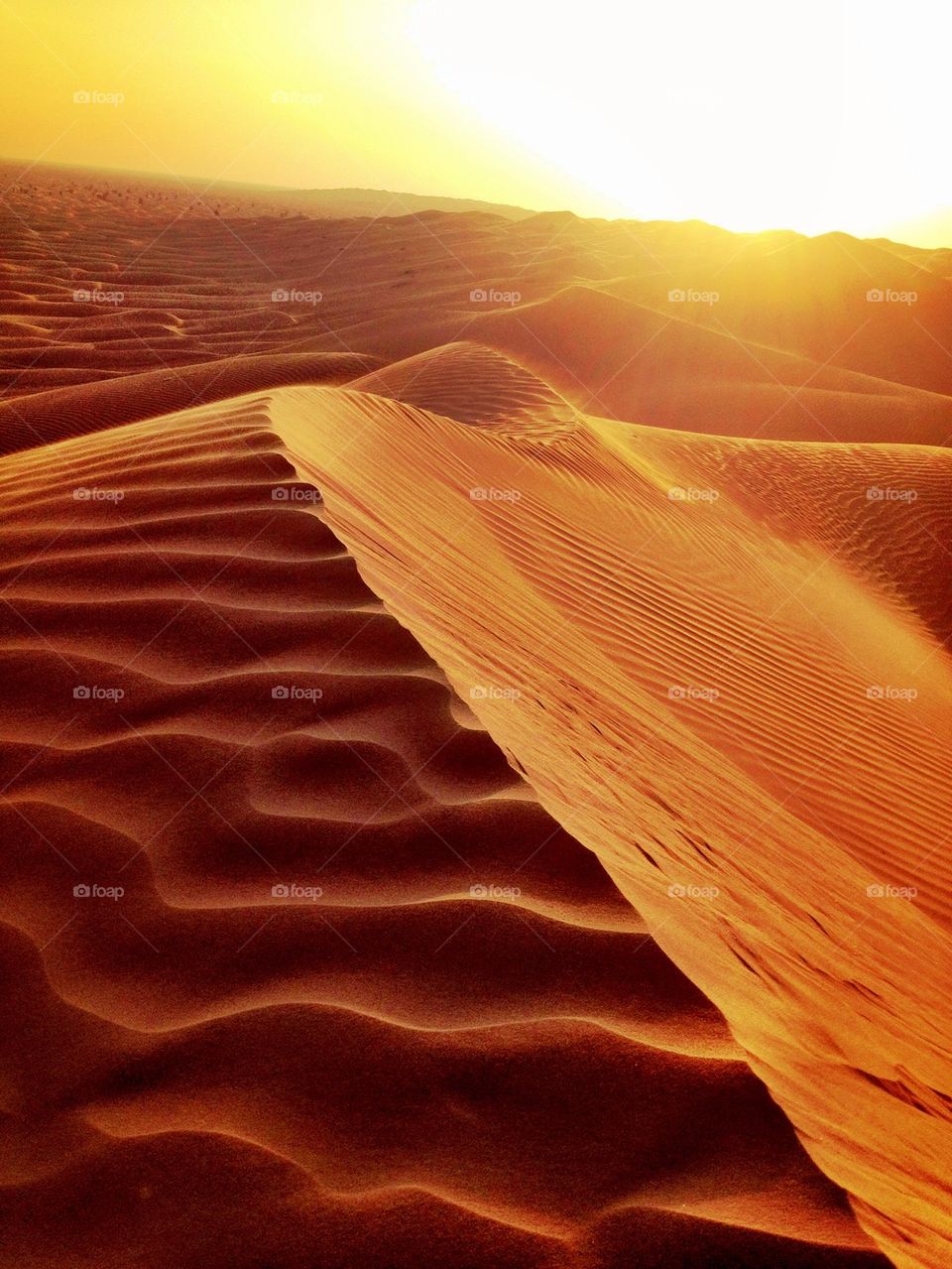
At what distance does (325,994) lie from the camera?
2109mm

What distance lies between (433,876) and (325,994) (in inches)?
17.3

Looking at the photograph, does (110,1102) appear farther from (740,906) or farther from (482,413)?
(482,413)

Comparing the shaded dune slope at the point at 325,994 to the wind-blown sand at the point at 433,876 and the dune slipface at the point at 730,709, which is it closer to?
the wind-blown sand at the point at 433,876

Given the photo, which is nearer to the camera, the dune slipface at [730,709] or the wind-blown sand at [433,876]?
the wind-blown sand at [433,876]

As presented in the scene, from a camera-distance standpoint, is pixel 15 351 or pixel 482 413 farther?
pixel 15 351

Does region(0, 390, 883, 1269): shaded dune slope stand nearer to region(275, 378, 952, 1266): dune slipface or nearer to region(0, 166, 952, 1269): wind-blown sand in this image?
region(0, 166, 952, 1269): wind-blown sand

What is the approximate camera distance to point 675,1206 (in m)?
1.63

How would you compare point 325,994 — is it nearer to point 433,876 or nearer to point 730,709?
point 433,876

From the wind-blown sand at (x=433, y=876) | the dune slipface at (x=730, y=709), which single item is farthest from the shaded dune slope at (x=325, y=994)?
the dune slipface at (x=730, y=709)

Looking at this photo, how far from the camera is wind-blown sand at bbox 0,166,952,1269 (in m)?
1.71

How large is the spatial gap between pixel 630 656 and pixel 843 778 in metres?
1.43

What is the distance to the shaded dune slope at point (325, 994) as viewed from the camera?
1.65 metres

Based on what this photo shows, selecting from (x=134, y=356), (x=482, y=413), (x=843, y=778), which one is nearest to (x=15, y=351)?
(x=134, y=356)

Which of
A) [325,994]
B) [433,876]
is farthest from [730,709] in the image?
[325,994]
